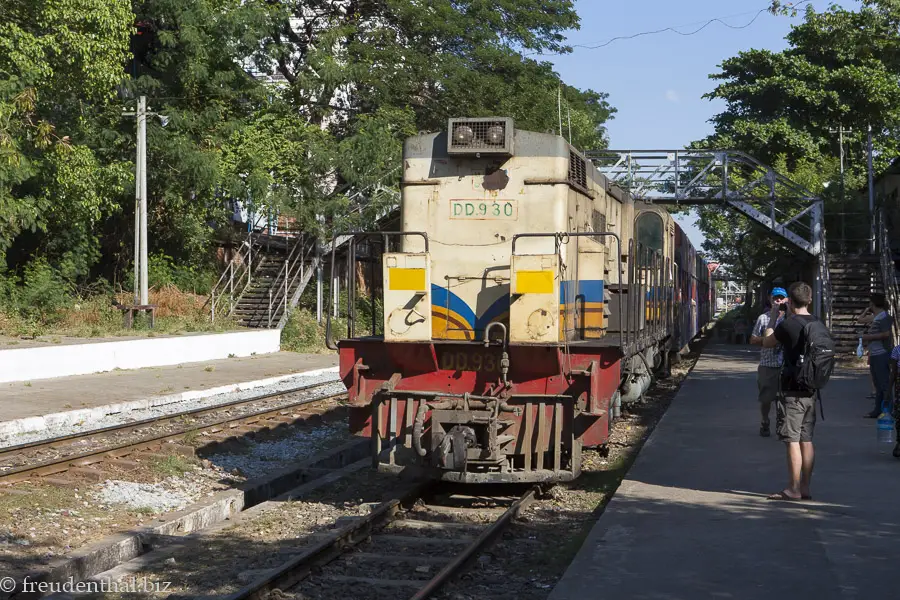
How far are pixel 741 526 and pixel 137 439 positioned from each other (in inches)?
303

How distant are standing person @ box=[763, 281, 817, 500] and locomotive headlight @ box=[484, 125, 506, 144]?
9.83 ft

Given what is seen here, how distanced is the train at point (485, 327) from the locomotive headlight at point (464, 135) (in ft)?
0.04

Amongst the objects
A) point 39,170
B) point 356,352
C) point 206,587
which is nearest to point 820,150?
point 39,170

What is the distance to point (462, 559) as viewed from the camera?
22.9 feet

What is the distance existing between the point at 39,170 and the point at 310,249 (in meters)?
10.8

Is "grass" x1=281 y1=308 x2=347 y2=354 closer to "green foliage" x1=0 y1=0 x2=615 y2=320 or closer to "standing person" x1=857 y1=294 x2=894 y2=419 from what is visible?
"green foliage" x1=0 y1=0 x2=615 y2=320

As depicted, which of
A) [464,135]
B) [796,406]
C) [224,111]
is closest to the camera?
[796,406]

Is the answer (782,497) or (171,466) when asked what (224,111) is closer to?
(171,466)

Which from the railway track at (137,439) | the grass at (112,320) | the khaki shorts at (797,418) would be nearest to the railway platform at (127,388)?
the railway track at (137,439)

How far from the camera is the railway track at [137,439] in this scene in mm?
10086

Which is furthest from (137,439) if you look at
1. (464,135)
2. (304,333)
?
(304,333)

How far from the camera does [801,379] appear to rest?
8008mm
